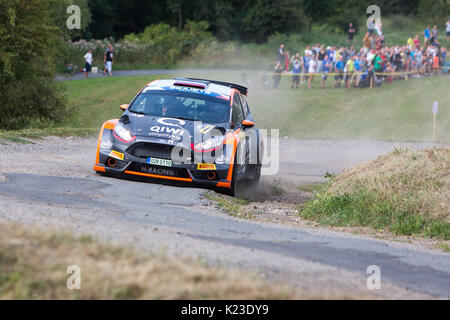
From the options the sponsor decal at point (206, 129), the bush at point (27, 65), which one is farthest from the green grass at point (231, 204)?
the bush at point (27, 65)

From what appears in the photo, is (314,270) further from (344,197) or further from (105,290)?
(344,197)

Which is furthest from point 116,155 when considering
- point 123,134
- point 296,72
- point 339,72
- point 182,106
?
point 296,72

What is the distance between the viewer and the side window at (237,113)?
12176 millimetres

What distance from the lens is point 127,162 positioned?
11.0 metres

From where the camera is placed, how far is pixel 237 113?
12.5 meters

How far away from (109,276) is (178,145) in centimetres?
611

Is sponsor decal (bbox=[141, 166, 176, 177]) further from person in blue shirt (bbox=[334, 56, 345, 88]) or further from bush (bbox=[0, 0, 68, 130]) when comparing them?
person in blue shirt (bbox=[334, 56, 345, 88])

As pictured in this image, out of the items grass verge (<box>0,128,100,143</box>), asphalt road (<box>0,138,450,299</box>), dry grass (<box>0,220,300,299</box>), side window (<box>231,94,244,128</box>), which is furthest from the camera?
grass verge (<box>0,128,100,143</box>)

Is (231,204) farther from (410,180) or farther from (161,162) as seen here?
(410,180)

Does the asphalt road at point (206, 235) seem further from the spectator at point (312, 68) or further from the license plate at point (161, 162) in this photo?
the spectator at point (312, 68)

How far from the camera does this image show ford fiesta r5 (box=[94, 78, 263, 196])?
10.9 meters

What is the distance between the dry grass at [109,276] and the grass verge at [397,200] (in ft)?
16.4

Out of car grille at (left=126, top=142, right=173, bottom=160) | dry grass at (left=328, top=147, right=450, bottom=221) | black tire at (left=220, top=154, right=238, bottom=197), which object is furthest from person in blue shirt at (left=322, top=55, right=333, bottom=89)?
car grille at (left=126, top=142, right=173, bottom=160)

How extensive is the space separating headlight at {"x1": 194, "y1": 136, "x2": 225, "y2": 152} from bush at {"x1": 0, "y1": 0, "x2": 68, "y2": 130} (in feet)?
41.9
